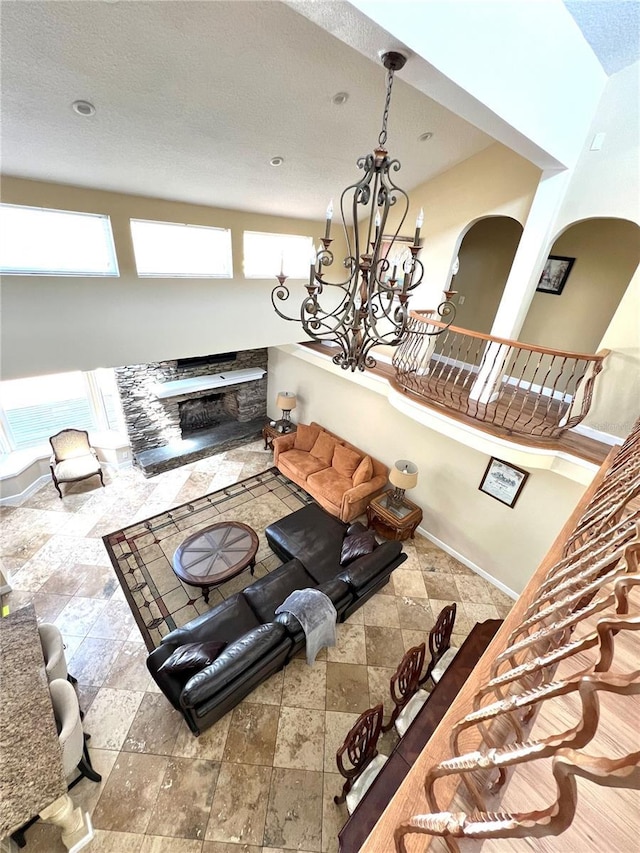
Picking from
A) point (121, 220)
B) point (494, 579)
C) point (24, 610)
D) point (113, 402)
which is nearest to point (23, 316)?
point (121, 220)

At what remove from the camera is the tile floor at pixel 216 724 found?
2.35 m

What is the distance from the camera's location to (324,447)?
5.87m

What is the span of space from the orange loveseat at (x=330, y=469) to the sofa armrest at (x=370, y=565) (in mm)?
1141

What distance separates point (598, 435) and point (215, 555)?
423 centimetres

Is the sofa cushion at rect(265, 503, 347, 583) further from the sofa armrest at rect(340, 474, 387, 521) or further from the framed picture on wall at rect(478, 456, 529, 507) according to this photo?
the framed picture on wall at rect(478, 456, 529, 507)

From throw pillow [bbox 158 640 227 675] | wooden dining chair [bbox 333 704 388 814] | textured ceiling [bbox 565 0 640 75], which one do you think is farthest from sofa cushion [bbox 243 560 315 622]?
textured ceiling [bbox 565 0 640 75]

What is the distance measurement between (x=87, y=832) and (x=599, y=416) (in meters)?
5.17

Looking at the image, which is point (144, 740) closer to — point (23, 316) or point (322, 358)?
point (23, 316)

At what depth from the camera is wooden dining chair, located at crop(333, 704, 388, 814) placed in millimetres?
2145

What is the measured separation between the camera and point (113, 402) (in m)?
5.78

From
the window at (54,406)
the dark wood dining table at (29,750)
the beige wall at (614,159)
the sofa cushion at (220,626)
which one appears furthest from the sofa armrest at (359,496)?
the window at (54,406)

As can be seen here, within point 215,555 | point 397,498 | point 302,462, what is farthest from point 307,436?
point 215,555

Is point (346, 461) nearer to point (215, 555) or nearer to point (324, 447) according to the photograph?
point (324, 447)

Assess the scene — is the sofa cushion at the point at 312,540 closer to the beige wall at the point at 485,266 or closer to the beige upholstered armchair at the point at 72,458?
the beige upholstered armchair at the point at 72,458
